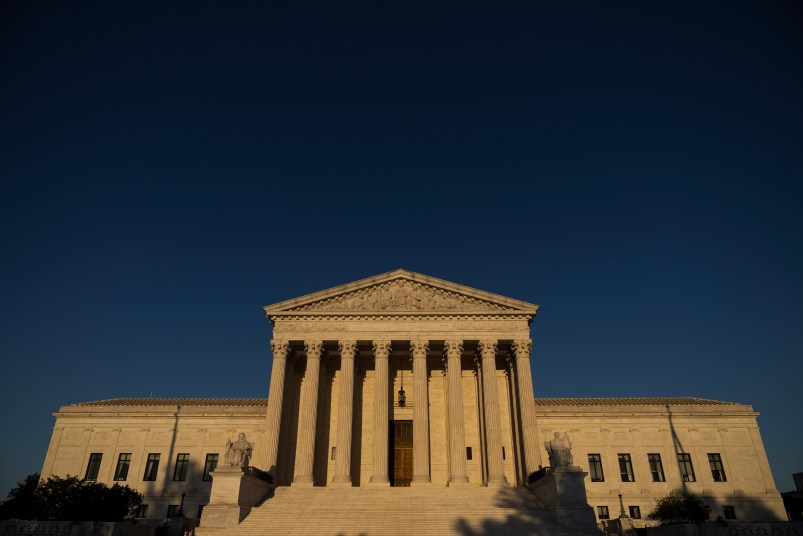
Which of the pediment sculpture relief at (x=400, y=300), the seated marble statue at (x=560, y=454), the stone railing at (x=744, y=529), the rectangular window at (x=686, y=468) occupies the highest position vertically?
the pediment sculpture relief at (x=400, y=300)

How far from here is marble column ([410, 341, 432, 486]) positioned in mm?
34250

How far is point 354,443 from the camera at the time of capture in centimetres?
3919

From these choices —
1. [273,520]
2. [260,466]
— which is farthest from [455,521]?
[260,466]

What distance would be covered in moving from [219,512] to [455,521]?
39.8ft

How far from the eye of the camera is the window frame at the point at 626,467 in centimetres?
4234

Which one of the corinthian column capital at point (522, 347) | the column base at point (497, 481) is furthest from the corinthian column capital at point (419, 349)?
the column base at point (497, 481)

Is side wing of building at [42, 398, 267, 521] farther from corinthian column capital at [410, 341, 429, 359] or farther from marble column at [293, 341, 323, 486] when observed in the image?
corinthian column capital at [410, 341, 429, 359]

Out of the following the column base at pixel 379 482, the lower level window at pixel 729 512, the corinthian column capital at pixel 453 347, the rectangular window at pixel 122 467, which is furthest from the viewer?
the rectangular window at pixel 122 467

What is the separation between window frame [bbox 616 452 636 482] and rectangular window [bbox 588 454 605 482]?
5.17ft

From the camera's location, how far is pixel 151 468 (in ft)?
143

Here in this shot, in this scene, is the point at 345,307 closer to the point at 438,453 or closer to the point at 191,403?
the point at 438,453

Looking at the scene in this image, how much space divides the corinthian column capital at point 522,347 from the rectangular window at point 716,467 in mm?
19842

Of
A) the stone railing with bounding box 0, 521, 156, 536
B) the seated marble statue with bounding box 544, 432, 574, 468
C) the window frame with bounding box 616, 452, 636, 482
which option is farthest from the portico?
the stone railing with bounding box 0, 521, 156, 536

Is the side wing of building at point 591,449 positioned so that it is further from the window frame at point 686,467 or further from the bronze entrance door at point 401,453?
the bronze entrance door at point 401,453
